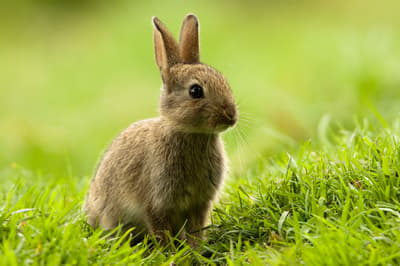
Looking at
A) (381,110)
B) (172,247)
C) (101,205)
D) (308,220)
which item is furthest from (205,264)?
(381,110)

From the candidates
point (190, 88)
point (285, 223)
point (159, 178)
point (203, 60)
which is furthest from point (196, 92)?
point (203, 60)

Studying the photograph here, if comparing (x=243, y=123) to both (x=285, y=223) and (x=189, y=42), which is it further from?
(x=285, y=223)

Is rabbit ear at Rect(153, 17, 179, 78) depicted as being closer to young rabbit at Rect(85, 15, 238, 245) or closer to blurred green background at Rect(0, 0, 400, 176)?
young rabbit at Rect(85, 15, 238, 245)

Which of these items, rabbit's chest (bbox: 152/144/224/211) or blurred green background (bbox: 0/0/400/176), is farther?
blurred green background (bbox: 0/0/400/176)

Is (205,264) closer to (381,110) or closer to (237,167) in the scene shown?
(237,167)

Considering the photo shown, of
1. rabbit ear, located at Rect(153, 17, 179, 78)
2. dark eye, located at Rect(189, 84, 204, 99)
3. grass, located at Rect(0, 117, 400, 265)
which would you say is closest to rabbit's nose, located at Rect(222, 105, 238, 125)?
dark eye, located at Rect(189, 84, 204, 99)

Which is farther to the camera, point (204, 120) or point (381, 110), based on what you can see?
point (381, 110)
